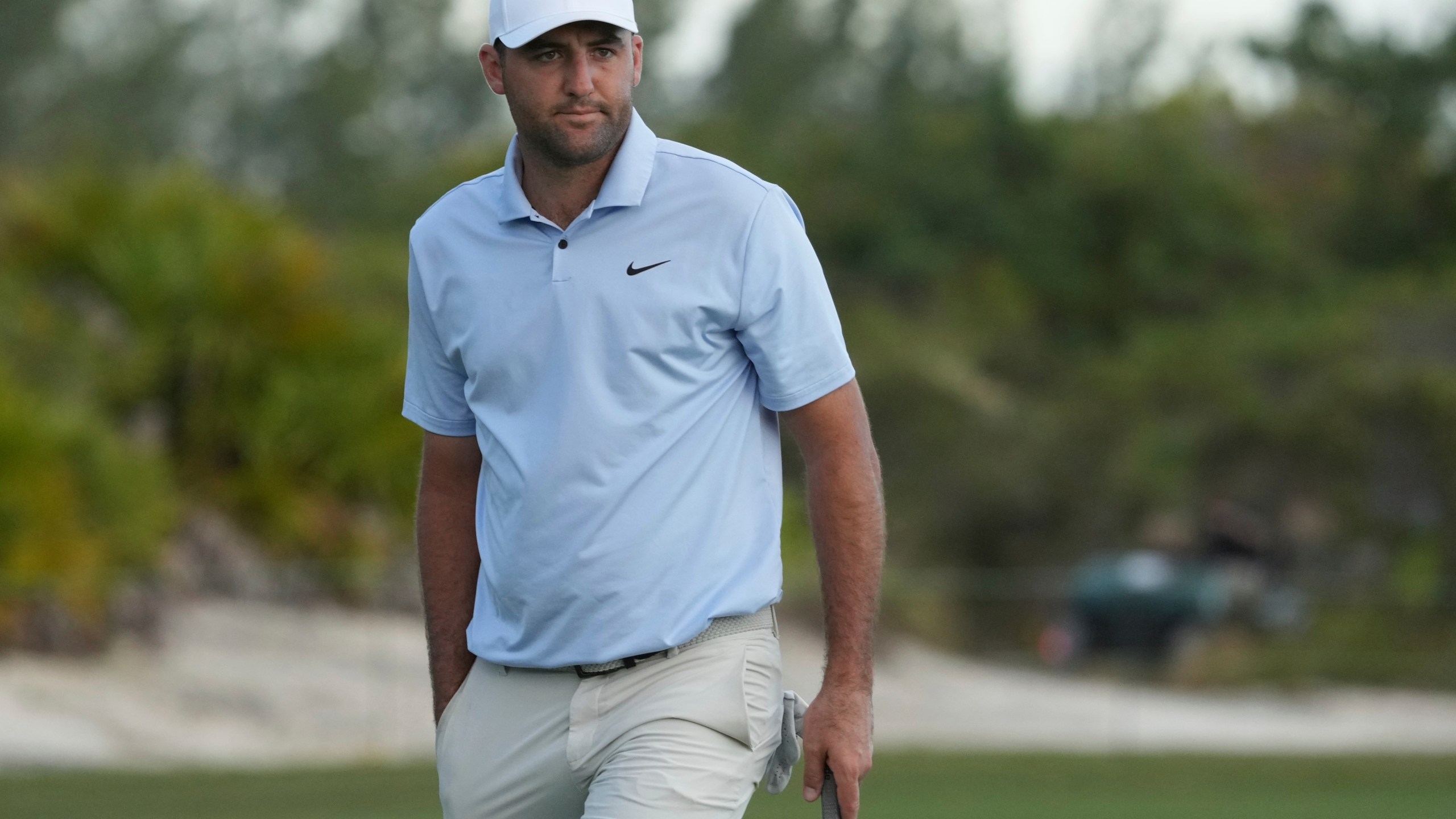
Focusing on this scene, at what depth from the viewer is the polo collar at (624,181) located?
11.6 ft

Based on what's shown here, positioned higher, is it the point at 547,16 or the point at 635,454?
the point at 547,16

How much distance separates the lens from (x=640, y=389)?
348 centimetres

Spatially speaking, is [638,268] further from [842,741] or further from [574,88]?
[842,741]

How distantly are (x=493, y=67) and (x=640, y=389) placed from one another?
0.71 meters

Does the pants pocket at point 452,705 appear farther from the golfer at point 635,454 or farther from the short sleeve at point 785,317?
the short sleeve at point 785,317

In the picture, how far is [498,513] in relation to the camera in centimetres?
365

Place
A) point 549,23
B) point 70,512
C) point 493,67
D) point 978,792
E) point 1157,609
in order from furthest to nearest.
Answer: point 1157,609, point 70,512, point 978,792, point 493,67, point 549,23

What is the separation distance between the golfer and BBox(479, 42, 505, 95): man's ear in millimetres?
29

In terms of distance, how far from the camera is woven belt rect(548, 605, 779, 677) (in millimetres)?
3531

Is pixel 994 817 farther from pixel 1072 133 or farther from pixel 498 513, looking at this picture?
pixel 1072 133

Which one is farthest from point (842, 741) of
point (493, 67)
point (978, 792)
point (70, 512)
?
point (70, 512)

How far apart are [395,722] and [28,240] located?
6159 mm

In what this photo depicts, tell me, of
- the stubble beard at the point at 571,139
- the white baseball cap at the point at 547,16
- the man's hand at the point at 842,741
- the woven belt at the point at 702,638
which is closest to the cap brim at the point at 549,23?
the white baseball cap at the point at 547,16

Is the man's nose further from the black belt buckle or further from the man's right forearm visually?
the black belt buckle
